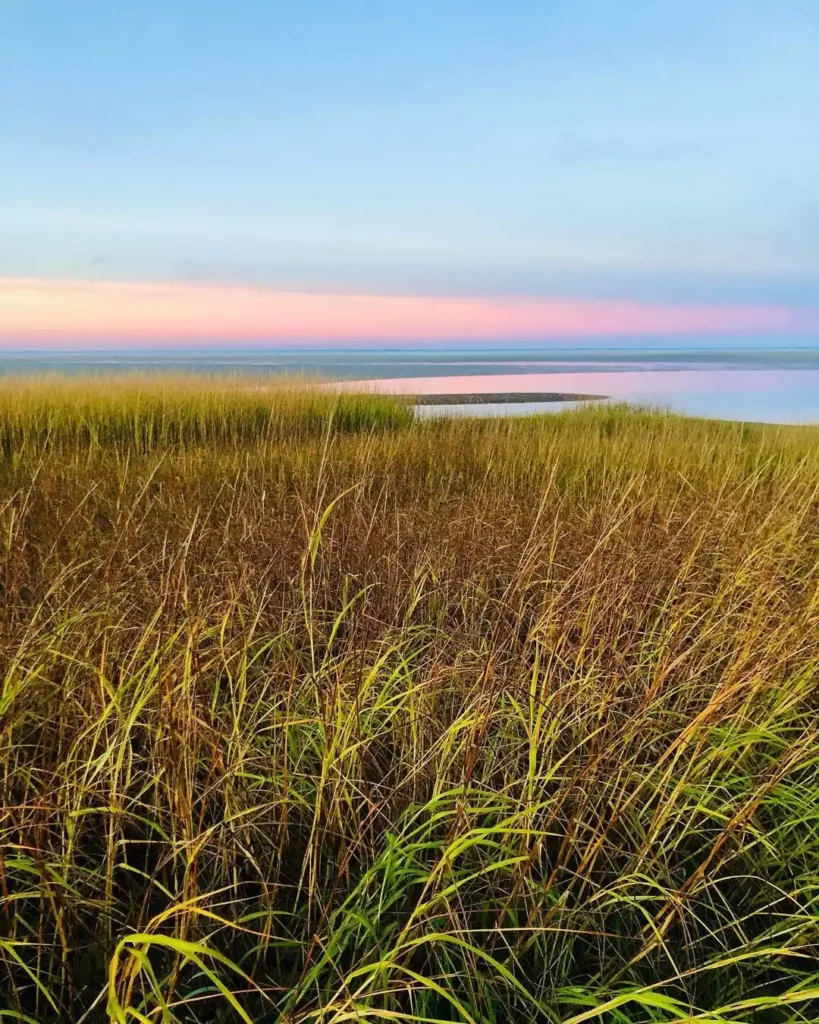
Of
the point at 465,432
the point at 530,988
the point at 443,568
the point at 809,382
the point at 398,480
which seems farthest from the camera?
the point at 809,382

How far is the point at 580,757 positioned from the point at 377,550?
4.38ft

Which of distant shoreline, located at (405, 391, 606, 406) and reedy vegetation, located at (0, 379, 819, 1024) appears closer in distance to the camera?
reedy vegetation, located at (0, 379, 819, 1024)

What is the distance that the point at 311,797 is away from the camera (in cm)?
143

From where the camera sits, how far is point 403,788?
56.0 inches

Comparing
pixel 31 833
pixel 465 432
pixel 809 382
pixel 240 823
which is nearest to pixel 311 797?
pixel 240 823

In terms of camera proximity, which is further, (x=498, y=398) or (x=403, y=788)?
(x=498, y=398)

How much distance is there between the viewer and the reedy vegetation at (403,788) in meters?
1.03

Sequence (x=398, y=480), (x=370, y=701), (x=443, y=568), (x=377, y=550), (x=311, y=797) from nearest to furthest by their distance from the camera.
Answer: (x=311, y=797), (x=370, y=701), (x=443, y=568), (x=377, y=550), (x=398, y=480)

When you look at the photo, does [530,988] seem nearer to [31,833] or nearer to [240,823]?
[240,823]

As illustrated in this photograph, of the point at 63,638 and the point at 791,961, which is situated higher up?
the point at 63,638

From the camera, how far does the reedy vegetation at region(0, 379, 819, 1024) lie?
1034mm

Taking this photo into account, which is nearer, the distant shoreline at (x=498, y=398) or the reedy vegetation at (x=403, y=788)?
the reedy vegetation at (x=403, y=788)

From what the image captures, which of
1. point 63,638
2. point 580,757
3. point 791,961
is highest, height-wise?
point 63,638

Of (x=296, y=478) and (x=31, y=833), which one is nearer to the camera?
(x=31, y=833)
